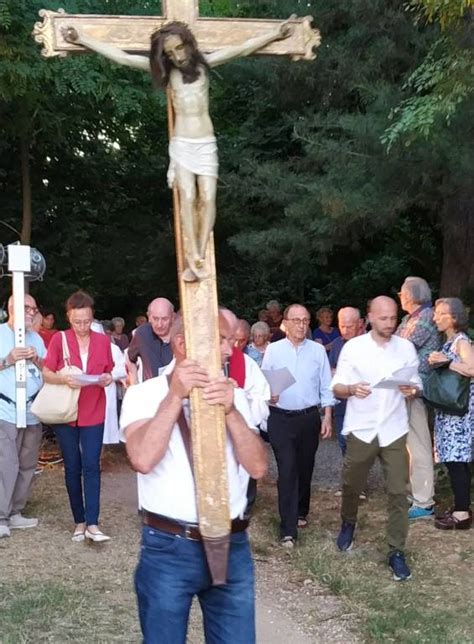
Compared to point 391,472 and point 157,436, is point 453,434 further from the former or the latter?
point 157,436

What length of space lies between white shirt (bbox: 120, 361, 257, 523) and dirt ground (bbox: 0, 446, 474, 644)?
2.12 metres

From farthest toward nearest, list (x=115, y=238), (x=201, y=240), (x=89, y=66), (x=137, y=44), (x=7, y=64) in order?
(x=115, y=238) → (x=89, y=66) → (x=7, y=64) → (x=137, y=44) → (x=201, y=240)

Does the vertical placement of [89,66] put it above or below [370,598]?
above

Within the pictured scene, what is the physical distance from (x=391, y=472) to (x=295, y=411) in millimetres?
1093

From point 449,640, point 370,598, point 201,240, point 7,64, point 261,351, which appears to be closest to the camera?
point 201,240

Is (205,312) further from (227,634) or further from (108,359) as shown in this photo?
(108,359)

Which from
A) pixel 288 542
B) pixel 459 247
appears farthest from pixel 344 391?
pixel 459 247

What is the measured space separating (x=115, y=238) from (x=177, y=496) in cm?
1668

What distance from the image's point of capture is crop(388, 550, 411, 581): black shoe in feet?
18.7

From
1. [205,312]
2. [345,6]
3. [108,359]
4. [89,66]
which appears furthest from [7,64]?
[205,312]

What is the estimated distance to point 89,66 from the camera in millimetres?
10859

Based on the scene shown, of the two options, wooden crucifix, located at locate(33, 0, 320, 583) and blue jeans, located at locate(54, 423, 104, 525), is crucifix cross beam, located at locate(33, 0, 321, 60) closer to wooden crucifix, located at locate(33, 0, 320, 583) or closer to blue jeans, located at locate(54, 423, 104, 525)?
wooden crucifix, located at locate(33, 0, 320, 583)

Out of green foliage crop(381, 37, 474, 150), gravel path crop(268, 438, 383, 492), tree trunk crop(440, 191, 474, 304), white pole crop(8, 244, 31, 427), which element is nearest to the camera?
white pole crop(8, 244, 31, 427)

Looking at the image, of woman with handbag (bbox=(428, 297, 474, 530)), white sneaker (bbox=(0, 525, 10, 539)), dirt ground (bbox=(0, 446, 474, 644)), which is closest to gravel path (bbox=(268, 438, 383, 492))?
dirt ground (bbox=(0, 446, 474, 644))
